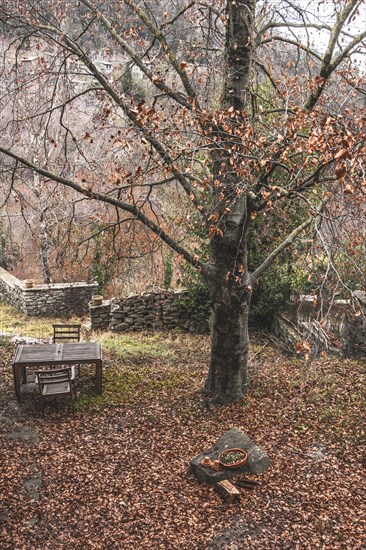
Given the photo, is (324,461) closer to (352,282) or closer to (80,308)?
(352,282)

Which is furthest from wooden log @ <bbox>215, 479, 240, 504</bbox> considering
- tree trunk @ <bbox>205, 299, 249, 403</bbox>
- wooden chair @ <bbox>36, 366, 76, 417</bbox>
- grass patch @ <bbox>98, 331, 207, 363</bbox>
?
grass patch @ <bbox>98, 331, 207, 363</bbox>

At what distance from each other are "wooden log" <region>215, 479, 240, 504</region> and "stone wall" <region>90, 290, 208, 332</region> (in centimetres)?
800

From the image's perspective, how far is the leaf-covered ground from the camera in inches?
179

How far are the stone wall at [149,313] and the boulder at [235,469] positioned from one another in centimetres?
743

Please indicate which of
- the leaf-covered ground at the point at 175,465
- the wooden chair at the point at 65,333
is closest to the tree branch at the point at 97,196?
the leaf-covered ground at the point at 175,465

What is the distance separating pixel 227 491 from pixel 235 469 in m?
0.44

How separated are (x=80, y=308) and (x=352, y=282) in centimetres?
875

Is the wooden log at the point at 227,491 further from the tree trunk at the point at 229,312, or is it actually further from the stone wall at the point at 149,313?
the stone wall at the point at 149,313

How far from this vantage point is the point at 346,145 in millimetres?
3492

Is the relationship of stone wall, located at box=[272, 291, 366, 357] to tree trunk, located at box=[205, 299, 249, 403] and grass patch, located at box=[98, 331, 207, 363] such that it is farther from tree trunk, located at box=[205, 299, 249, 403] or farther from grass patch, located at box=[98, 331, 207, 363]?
grass patch, located at box=[98, 331, 207, 363]

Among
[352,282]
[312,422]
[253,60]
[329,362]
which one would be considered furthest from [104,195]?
[352,282]

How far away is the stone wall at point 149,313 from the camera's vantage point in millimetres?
13156

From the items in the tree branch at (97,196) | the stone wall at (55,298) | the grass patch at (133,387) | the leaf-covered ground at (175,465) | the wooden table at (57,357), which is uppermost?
the tree branch at (97,196)

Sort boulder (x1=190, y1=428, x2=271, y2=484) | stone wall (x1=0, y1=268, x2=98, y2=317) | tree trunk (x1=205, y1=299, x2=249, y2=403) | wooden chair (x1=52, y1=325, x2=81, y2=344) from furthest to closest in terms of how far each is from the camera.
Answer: stone wall (x1=0, y1=268, x2=98, y2=317) < wooden chair (x1=52, y1=325, x2=81, y2=344) < tree trunk (x1=205, y1=299, x2=249, y2=403) < boulder (x1=190, y1=428, x2=271, y2=484)
